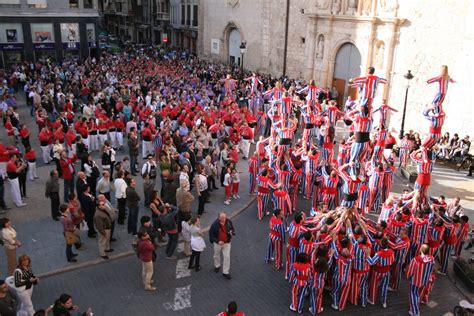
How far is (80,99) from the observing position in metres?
24.6

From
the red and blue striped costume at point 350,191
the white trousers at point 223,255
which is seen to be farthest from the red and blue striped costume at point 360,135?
the white trousers at point 223,255

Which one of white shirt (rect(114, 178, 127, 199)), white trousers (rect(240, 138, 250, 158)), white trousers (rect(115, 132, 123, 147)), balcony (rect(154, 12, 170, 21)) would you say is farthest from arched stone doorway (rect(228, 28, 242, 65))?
white shirt (rect(114, 178, 127, 199))

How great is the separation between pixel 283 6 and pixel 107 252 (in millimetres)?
24870

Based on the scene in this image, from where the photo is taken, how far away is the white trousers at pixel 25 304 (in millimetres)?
7609

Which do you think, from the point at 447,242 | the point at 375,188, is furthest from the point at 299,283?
the point at 375,188

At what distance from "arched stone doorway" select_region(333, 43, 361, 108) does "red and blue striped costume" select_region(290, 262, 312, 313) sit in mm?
17954

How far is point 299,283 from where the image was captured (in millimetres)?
8336

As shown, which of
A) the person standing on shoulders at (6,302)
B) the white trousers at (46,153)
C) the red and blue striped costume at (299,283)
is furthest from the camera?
the white trousers at (46,153)

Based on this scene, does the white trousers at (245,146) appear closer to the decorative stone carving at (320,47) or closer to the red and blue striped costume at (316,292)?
the red and blue striped costume at (316,292)

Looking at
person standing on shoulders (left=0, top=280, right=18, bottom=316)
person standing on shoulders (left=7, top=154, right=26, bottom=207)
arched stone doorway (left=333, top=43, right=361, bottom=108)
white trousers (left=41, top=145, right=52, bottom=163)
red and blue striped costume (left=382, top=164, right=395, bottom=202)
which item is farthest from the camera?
arched stone doorway (left=333, top=43, right=361, bottom=108)

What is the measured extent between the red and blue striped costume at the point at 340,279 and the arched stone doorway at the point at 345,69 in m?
17.5

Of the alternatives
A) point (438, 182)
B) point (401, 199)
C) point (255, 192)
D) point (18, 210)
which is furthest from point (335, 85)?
point (18, 210)

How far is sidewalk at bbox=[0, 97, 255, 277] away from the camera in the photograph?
32.7ft

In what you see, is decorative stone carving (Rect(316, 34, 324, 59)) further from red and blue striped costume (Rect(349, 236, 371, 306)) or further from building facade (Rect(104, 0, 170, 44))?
building facade (Rect(104, 0, 170, 44))
